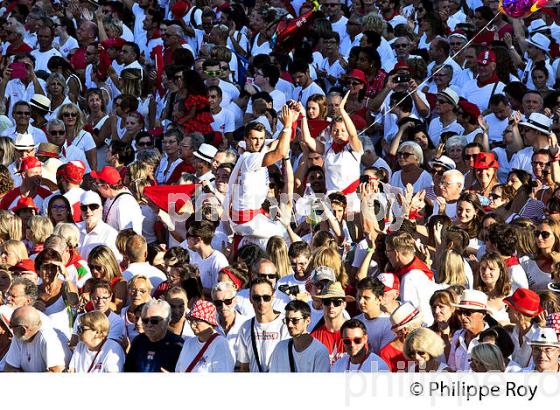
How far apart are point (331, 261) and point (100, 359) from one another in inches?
76.3

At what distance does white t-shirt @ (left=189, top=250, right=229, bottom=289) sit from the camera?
39.1ft

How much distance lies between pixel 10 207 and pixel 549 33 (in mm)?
5987

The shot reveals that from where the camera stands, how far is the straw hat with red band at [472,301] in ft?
33.4

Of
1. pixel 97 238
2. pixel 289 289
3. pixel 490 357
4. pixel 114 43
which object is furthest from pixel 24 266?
pixel 114 43

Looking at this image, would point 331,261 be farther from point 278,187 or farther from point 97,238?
point 97,238

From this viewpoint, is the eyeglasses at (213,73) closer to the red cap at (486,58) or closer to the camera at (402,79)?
the camera at (402,79)

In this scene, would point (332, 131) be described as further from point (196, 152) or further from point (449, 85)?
point (449, 85)

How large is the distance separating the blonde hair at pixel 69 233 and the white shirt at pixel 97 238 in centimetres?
34

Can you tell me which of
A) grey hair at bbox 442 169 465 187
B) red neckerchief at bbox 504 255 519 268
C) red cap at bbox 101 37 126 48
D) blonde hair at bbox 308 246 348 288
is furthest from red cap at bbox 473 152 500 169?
red cap at bbox 101 37 126 48

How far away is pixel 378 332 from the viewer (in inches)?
405

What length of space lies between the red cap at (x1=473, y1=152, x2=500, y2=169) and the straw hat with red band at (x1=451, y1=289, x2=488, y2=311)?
3.15m

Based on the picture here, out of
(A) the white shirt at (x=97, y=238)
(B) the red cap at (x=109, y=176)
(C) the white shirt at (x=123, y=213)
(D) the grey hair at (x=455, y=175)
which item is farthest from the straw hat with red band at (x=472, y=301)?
(B) the red cap at (x=109, y=176)

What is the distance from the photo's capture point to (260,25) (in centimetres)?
1803

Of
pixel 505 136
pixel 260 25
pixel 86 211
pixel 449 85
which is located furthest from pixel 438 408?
pixel 260 25
